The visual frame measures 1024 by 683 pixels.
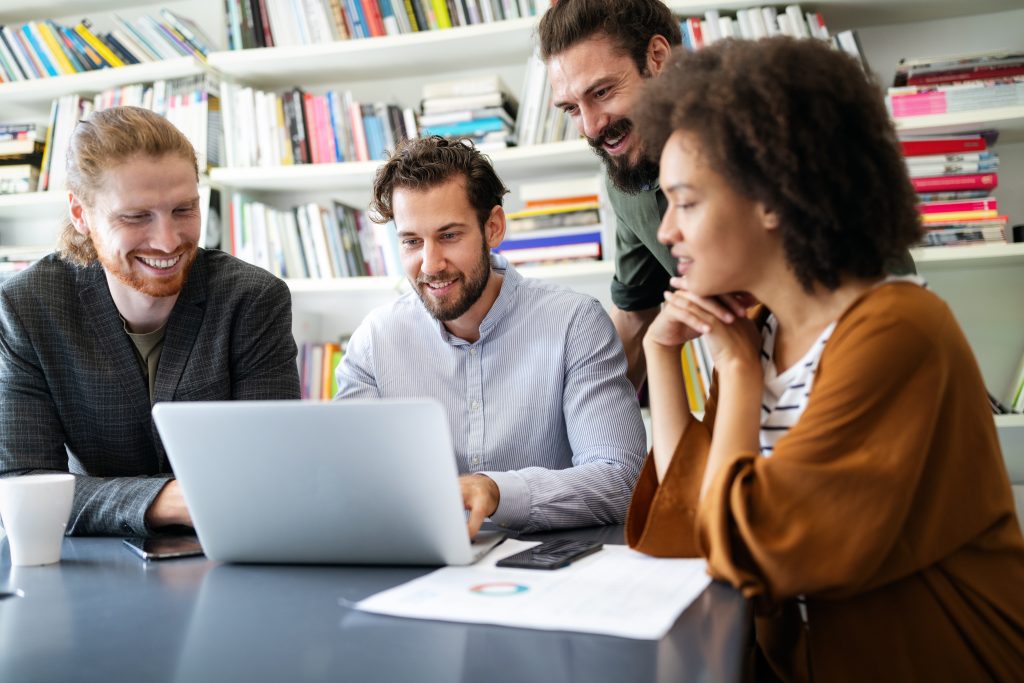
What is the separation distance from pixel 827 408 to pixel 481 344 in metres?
0.91

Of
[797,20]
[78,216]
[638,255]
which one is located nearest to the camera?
[78,216]

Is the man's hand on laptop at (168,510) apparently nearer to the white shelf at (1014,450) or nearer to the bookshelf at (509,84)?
the bookshelf at (509,84)

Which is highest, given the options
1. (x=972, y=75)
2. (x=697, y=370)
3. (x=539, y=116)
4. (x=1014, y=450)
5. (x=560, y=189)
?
(x=539, y=116)

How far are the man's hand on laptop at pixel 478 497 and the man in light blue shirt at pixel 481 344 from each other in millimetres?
335

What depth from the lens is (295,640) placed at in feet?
2.53

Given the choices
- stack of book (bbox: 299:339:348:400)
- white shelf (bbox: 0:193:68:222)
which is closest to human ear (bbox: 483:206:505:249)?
stack of book (bbox: 299:339:348:400)

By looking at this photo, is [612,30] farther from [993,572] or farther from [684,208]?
[993,572]

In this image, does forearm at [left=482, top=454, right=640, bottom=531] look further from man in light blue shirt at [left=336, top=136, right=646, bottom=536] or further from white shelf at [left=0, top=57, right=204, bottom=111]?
white shelf at [left=0, top=57, right=204, bottom=111]

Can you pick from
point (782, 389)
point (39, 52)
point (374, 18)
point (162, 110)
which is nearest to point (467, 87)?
point (374, 18)

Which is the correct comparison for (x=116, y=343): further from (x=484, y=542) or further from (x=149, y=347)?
(x=484, y=542)

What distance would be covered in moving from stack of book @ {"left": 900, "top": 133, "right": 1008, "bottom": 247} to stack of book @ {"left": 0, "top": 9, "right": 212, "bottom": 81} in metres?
2.21

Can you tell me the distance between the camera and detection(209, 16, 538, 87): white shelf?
8.78 ft

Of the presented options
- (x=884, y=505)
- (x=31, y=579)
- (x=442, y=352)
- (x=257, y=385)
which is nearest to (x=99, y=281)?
(x=257, y=385)

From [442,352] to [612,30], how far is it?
701 millimetres
